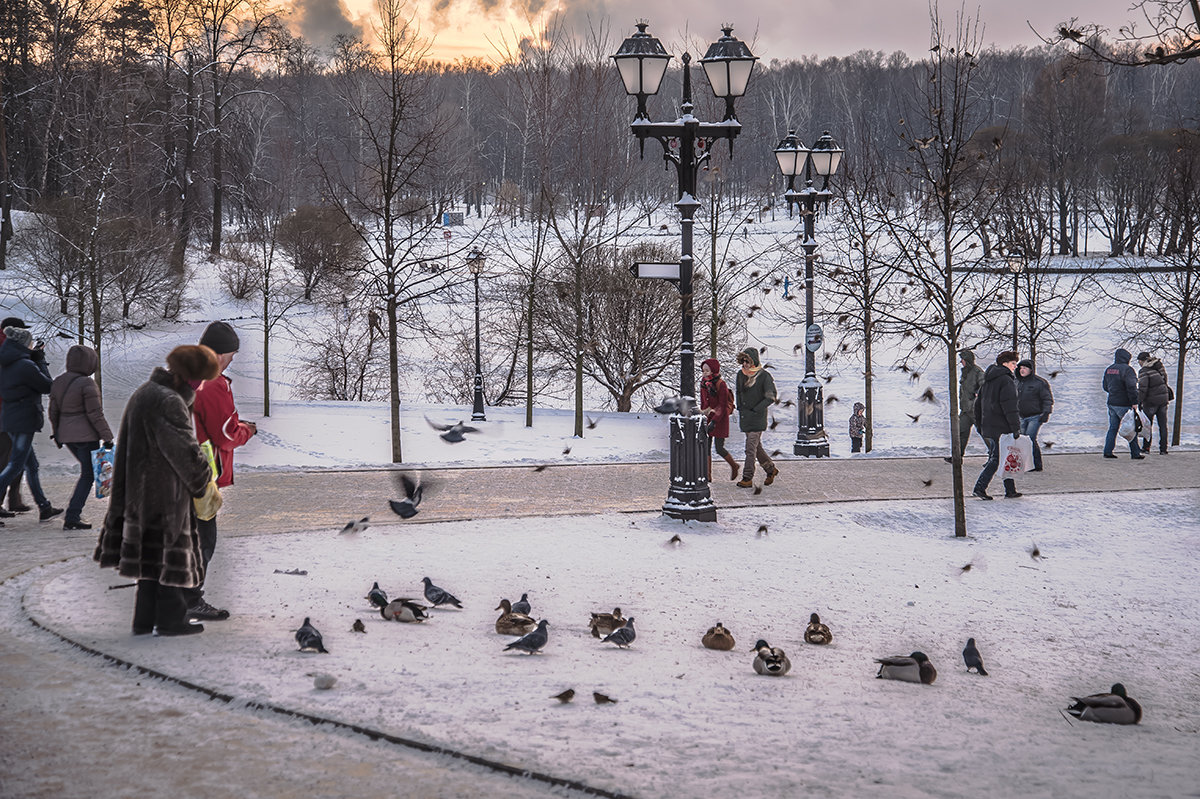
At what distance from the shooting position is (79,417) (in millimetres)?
9109

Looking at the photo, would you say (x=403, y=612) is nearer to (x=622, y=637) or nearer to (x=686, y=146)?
(x=622, y=637)

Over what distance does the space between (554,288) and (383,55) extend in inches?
400

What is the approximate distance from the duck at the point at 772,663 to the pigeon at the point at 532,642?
3.62 feet

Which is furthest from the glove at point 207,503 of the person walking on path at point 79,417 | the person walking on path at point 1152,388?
the person walking on path at point 1152,388

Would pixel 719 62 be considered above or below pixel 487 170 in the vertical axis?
below

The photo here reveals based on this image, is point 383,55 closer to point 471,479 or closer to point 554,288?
point 471,479

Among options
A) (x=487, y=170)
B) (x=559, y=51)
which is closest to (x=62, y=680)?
(x=559, y=51)

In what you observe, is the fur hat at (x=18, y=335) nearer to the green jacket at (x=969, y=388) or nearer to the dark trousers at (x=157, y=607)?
the dark trousers at (x=157, y=607)

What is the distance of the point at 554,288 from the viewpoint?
26.2 m

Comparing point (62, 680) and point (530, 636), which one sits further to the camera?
point (530, 636)

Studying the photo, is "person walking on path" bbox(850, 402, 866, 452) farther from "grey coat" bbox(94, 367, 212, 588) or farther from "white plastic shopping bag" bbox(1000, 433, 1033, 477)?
"grey coat" bbox(94, 367, 212, 588)

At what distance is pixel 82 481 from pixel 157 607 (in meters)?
4.28

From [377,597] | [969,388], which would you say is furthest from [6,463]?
[969,388]

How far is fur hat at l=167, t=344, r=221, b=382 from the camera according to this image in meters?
5.32
